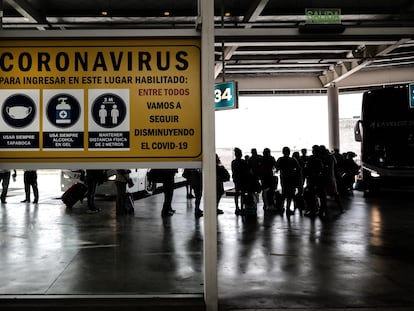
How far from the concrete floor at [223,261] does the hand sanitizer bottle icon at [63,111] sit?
72.2 inches

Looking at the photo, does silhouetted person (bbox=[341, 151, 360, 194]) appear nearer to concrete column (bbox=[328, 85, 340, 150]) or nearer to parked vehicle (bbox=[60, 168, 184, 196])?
parked vehicle (bbox=[60, 168, 184, 196])

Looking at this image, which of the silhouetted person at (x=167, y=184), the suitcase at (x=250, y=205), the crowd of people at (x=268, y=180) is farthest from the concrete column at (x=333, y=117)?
the silhouetted person at (x=167, y=184)

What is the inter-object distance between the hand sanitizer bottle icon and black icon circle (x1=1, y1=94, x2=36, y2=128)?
242 millimetres

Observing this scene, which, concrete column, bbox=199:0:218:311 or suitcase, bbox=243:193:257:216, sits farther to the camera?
suitcase, bbox=243:193:257:216

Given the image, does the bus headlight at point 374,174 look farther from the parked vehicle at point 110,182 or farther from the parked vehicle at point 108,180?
the parked vehicle at point 108,180

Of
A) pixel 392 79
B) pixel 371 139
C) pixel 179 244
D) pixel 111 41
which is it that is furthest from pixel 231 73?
pixel 111 41

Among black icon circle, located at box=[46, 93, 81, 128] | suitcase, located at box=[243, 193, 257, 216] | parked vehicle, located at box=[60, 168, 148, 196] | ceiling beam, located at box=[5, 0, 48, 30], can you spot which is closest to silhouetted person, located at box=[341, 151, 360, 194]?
suitcase, located at box=[243, 193, 257, 216]

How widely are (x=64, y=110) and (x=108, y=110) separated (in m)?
0.43

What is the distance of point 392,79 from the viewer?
2489 cm

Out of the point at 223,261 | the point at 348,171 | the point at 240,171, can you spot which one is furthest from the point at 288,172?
the point at 348,171

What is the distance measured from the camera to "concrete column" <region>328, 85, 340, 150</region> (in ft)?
87.2

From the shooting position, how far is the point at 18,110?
4.21 metres

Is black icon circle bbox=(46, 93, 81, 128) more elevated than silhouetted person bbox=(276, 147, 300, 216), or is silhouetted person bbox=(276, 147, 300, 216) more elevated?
black icon circle bbox=(46, 93, 81, 128)

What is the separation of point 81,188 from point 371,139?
9.75m
